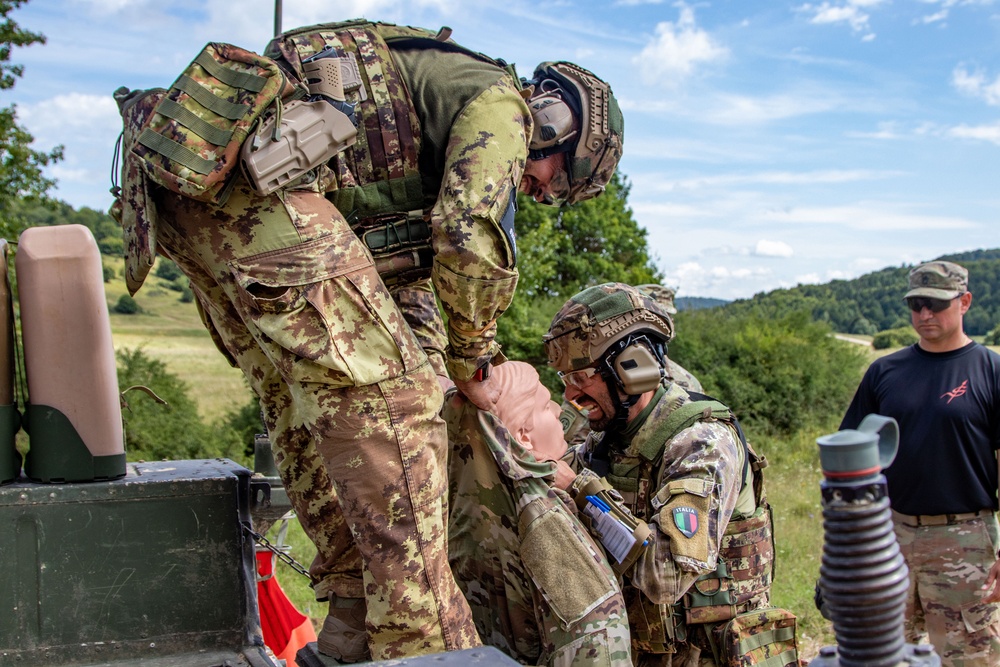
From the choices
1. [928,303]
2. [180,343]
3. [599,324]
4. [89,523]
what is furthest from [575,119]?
[180,343]

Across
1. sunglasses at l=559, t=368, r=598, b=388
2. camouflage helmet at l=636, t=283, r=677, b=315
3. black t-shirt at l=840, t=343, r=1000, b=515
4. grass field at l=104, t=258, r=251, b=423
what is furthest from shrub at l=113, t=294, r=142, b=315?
sunglasses at l=559, t=368, r=598, b=388

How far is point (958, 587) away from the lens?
5477 mm

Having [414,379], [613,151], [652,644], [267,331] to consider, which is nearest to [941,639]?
[652,644]

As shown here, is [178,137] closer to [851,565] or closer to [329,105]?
[329,105]

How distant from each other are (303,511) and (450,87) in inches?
56.0

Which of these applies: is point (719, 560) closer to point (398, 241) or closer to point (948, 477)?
point (398, 241)

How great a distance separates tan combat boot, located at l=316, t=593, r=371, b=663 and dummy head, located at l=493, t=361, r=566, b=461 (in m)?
0.74

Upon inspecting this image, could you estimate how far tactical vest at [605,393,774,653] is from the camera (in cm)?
374

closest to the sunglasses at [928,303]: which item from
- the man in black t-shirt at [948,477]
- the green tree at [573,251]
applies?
the man in black t-shirt at [948,477]

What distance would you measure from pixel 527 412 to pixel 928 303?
3.45 meters

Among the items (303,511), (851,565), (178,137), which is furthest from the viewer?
(303,511)

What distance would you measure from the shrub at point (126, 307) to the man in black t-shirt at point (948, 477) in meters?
40.8

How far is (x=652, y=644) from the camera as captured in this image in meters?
3.74

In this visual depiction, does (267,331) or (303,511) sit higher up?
(267,331)
